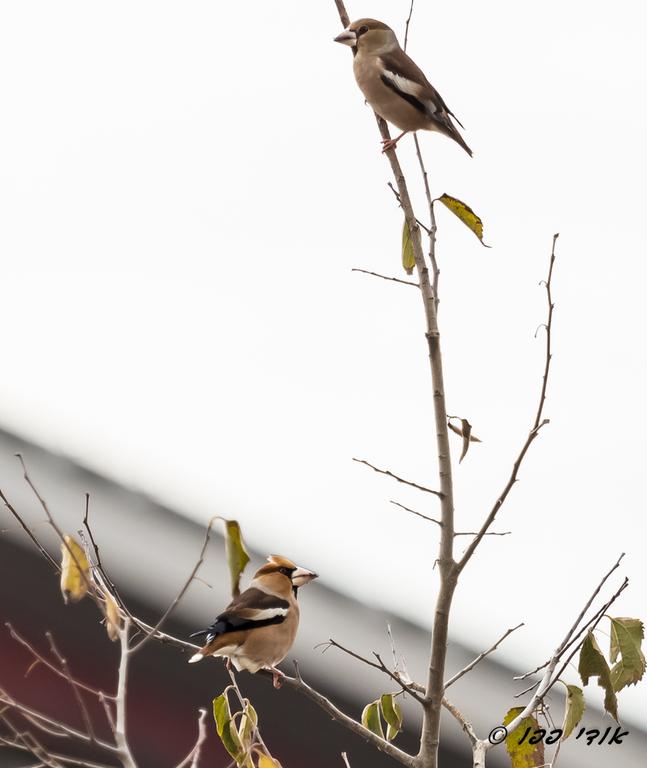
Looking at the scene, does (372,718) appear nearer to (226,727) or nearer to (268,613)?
(226,727)

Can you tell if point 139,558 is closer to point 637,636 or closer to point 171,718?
point 171,718

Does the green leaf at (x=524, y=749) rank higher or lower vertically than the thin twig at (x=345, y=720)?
higher

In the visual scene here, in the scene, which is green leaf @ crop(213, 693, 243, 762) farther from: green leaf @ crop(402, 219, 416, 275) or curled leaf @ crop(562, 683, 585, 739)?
green leaf @ crop(402, 219, 416, 275)

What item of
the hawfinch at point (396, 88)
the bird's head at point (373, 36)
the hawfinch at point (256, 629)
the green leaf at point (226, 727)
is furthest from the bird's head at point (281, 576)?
the bird's head at point (373, 36)

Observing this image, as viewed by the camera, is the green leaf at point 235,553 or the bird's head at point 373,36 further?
the bird's head at point 373,36

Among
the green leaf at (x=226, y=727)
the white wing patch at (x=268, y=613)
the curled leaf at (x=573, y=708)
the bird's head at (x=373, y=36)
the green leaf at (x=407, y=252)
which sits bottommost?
the green leaf at (x=226, y=727)

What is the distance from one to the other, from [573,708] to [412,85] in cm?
207

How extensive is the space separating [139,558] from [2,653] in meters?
0.56

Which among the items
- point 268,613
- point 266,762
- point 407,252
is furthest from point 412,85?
point 266,762

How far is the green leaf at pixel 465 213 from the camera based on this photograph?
2.19m

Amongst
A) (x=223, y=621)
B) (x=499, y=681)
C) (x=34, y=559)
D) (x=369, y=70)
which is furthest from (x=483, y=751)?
(x=499, y=681)

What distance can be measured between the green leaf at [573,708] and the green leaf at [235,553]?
648mm

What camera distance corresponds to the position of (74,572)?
183 centimetres

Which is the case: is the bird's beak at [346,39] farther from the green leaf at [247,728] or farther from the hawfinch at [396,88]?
the green leaf at [247,728]
